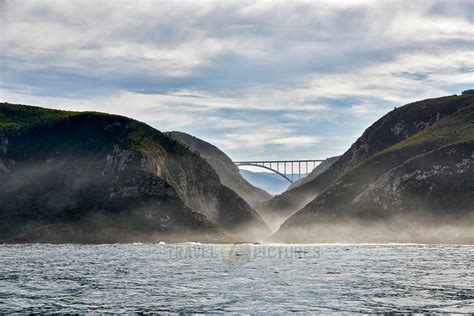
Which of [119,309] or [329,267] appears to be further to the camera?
[329,267]

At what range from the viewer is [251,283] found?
3036 inches

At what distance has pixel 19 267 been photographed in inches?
4154

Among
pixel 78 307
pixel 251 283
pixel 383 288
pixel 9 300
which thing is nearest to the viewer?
pixel 78 307

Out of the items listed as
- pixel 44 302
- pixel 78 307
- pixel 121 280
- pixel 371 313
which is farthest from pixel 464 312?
pixel 121 280

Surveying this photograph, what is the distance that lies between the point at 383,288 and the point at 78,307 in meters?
32.6

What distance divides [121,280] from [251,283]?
16952 mm

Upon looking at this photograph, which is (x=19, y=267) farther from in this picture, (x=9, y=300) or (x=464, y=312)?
(x=464, y=312)

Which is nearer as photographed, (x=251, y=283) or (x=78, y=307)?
(x=78, y=307)

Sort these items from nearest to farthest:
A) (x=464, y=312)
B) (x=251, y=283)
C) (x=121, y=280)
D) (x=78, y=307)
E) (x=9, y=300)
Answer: (x=464, y=312)
(x=78, y=307)
(x=9, y=300)
(x=251, y=283)
(x=121, y=280)

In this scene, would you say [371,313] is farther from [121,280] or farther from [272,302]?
[121,280]

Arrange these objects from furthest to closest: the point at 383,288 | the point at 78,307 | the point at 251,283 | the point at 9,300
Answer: the point at 251,283
the point at 383,288
the point at 9,300
the point at 78,307

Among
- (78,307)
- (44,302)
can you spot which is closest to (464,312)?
(78,307)

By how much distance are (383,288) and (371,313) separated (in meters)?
18.7

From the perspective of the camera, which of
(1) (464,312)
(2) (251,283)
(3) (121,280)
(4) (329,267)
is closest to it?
(1) (464,312)
